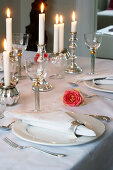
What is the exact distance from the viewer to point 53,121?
1.08m

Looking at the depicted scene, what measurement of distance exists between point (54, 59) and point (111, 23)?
2549mm

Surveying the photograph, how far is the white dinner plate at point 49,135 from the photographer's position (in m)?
1.02

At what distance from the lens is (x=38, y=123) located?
3.59ft

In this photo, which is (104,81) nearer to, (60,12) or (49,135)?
(49,135)

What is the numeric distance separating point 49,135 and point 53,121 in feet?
0.15

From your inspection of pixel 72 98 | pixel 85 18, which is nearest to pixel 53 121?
pixel 72 98

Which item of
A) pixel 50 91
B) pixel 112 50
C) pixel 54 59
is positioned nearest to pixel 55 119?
pixel 50 91

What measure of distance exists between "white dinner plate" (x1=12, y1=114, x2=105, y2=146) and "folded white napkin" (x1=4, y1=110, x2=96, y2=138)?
2cm

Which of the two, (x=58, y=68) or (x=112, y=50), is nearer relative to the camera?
(x=58, y=68)

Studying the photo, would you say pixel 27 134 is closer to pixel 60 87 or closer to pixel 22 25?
pixel 60 87

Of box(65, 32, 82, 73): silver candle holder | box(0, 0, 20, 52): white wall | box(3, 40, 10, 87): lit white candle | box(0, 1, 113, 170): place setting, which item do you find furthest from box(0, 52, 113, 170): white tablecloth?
box(0, 0, 20, 52): white wall

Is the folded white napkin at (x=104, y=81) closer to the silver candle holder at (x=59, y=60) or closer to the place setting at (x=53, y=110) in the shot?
the place setting at (x=53, y=110)

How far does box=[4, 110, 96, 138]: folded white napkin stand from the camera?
3.40ft

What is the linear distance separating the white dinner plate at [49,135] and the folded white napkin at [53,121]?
0.02 m
